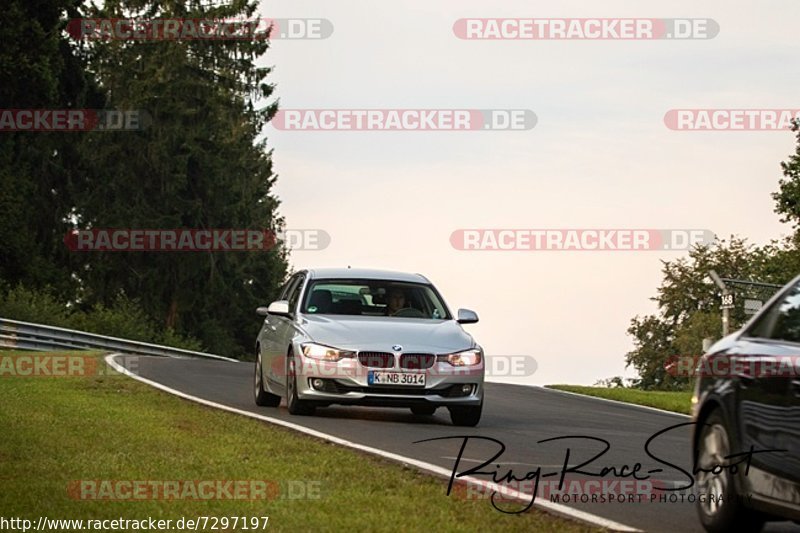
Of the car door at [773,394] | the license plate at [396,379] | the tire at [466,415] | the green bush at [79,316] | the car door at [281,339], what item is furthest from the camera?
the green bush at [79,316]

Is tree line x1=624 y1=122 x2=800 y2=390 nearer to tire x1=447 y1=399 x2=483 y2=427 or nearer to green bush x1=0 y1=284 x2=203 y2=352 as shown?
green bush x1=0 y1=284 x2=203 y2=352

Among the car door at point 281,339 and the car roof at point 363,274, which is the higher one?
the car roof at point 363,274

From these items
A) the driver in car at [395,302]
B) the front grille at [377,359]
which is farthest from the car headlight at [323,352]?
the driver in car at [395,302]

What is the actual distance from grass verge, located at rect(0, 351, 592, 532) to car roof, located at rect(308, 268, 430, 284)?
2.50 m

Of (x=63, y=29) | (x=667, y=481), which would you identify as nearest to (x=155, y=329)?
(x=63, y=29)

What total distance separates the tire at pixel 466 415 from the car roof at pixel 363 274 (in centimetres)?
224

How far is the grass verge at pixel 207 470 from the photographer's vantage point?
32.1 feet

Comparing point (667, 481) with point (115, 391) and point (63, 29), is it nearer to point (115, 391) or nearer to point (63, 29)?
point (115, 391)

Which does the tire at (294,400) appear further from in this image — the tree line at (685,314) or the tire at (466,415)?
the tree line at (685,314)

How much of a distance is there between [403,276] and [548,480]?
7.92m

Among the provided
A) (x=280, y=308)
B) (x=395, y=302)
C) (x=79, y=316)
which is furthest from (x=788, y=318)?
(x=79, y=316)

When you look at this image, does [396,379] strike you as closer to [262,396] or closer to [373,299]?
[373,299]

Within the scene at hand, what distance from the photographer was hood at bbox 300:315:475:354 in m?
18.0

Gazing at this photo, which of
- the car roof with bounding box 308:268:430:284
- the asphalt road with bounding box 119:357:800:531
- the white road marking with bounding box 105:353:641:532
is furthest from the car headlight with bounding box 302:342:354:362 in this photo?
the car roof with bounding box 308:268:430:284
